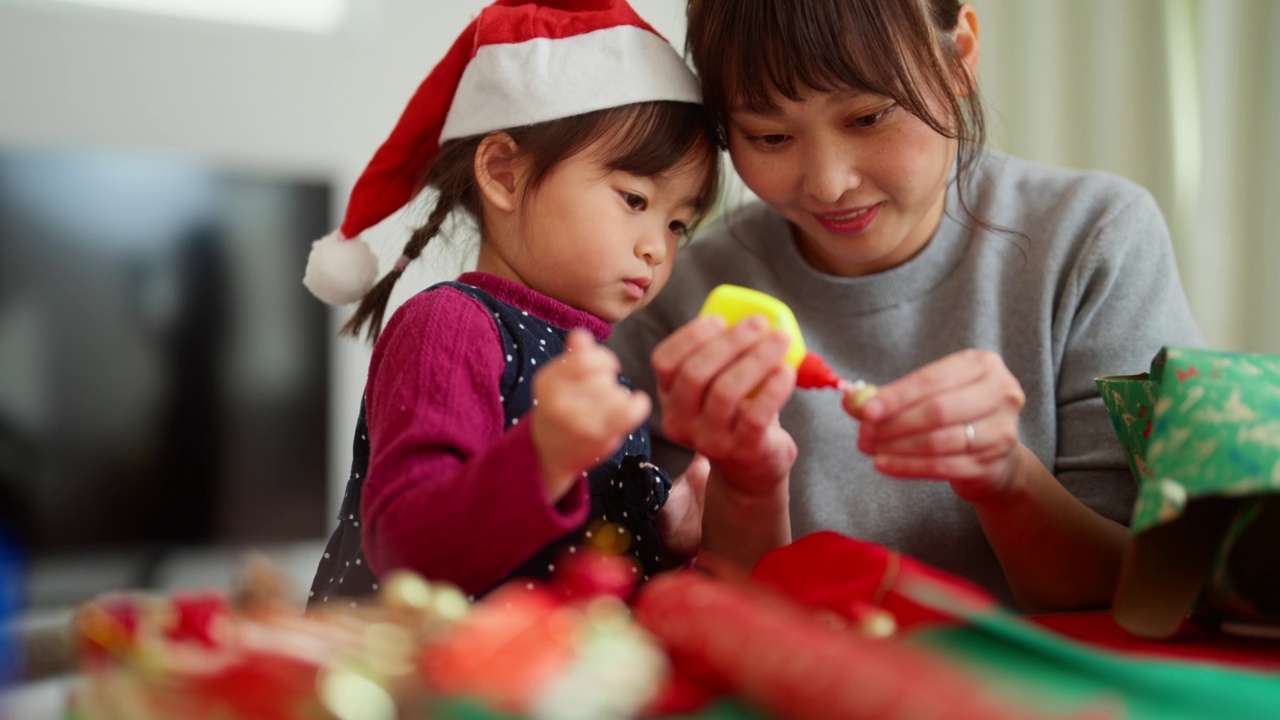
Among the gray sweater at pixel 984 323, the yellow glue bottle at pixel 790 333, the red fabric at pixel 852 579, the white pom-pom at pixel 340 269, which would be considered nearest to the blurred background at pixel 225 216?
the gray sweater at pixel 984 323

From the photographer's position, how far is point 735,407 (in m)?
0.79

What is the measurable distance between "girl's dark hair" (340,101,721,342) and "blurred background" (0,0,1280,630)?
123cm

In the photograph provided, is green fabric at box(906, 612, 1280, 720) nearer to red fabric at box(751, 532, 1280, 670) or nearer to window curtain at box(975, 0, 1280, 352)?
red fabric at box(751, 532, 1280, 670)

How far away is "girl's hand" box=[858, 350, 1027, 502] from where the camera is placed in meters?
0.80

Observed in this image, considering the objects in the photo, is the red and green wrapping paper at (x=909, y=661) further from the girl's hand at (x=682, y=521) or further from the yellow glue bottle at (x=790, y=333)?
the girl's hand at (x=682, y=521)

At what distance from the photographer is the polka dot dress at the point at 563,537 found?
90 centimetres


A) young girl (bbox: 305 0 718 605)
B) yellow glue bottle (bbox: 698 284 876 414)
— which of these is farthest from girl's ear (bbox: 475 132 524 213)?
yellow glue bottle (bbox: 698 284 876 414)

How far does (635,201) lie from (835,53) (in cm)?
24

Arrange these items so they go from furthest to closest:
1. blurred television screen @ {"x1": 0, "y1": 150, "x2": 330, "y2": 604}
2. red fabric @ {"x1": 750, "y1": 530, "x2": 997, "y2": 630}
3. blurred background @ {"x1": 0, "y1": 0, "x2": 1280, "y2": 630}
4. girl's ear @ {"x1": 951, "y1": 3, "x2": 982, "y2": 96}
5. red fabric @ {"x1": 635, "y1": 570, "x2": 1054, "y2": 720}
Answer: blurred television screen @ {"x1": 0, "y1": 150, "x2": 330, "y2": 604}
blurred background @ {"x1": 0, "y1": 0, "x2": 1280, "y2": 630}
girl's ear @ {"x1": 951, "y1": 3, "x2": 982, "y2": 96}
red fabric @ {"x1": 750, "y1": 530, "x2": 997, "y2": 630}
red fabric @ {"x1": 635, "y1": 570, "x2": 1054, "y2": 720}

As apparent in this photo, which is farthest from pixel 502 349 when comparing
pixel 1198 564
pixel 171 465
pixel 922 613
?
pixel 171 465

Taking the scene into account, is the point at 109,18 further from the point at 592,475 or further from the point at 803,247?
the point at 592,475

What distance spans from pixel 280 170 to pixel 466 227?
1.57 meters

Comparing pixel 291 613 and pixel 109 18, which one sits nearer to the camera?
pixel 291 613

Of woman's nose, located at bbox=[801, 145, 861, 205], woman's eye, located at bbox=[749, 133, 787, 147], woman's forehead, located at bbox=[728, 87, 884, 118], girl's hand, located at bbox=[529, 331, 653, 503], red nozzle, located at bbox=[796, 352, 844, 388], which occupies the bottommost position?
red nozzle, located at bbox=[796, 352, 844, 388]
